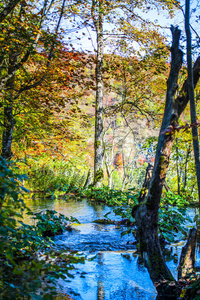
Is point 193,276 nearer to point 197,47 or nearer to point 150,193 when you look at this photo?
point 150,193

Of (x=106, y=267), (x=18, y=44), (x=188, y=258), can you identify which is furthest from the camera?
(x=18, y=44)

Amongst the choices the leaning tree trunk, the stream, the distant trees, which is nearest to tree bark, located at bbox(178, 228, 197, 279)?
the leaning tree trunk

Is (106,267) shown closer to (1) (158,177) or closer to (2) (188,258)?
(2) (188,258)

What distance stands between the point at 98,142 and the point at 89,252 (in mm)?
5722

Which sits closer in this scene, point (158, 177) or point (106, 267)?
point (158, 177)

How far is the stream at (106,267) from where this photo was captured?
116 inches

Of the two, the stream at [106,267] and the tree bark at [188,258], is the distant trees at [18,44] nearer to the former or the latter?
the stream at [106,267]

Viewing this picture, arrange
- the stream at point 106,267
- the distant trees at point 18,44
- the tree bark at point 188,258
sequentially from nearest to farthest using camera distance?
the tree bark at point 188,258, the stream at point 106,267, the distant trees at point 18,44

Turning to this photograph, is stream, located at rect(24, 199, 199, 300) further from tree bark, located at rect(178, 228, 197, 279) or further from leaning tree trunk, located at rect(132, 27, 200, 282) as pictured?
leaning tree trunk, located at rect(132, 27, 200, 282)

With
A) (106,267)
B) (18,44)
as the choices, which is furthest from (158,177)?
(18,44)

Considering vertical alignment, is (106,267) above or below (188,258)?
below

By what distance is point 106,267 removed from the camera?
365cm

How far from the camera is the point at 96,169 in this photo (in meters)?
9.47

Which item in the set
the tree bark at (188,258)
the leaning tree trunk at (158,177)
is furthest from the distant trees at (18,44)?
the tree bark at (188,258)
